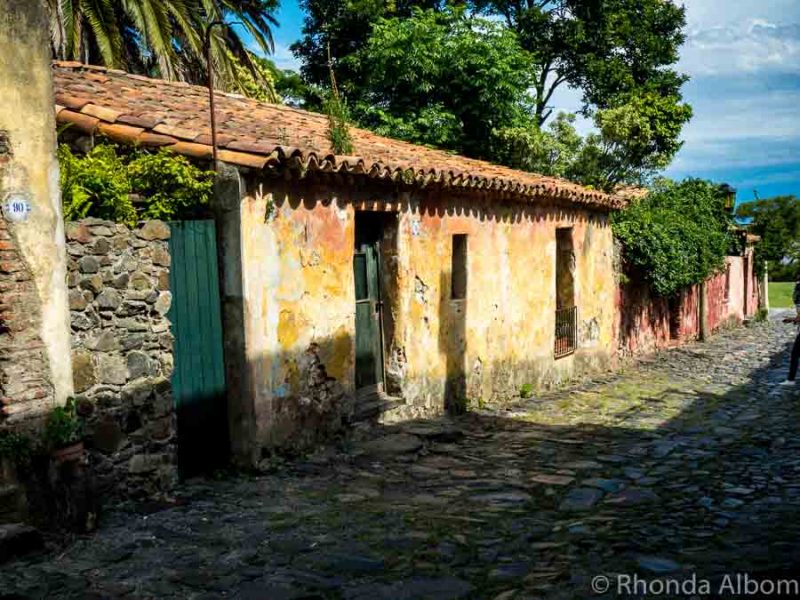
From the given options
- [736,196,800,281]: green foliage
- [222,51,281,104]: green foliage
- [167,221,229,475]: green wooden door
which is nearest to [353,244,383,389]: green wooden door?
[167,221,229,475]: green wooden door

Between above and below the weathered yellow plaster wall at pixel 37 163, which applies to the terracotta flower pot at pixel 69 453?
below

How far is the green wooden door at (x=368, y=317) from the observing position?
842cm

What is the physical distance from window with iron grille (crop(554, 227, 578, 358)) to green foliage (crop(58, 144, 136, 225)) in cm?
817

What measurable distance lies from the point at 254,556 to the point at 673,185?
55.4 feet

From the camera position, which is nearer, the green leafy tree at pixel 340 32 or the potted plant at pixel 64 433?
the potted plant at pixel 64 433

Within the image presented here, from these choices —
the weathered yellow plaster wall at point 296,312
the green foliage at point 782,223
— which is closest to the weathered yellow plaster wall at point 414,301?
the weathered yellow plaster wall at point 296,312

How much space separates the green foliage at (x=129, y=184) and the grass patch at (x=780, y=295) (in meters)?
30.9

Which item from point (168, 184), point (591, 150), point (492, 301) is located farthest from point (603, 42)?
point (168, 184)

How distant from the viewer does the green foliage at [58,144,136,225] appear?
5617 millimetres

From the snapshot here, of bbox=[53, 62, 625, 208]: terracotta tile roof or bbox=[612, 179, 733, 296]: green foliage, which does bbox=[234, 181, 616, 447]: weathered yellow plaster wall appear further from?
bbox=[612, 179, 733, 296]: green foliage

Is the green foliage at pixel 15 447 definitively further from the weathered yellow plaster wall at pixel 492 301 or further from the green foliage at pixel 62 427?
the weathered yellow plaster wall at pixel 492 301

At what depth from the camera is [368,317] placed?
337 inches

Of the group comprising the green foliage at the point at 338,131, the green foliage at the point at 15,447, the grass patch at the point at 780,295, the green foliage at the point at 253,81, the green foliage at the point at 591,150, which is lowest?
the grass patch at the point at 780,295

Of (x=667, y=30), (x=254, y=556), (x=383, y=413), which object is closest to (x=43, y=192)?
(x=254, y=556)
